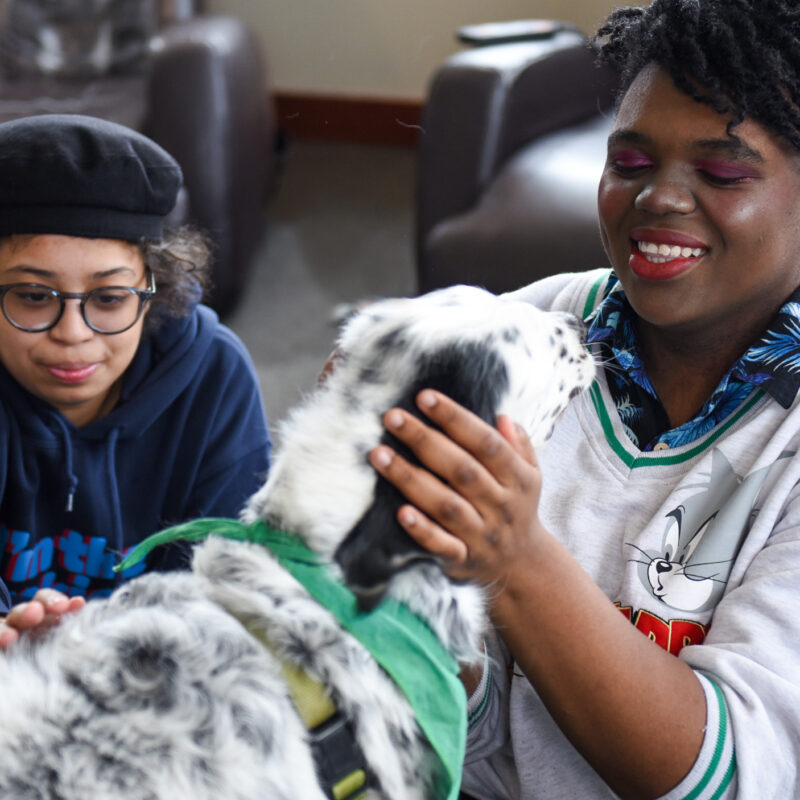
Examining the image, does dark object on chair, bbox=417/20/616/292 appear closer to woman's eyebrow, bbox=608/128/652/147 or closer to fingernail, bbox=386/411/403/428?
woman's eyebrow, bbox=608/128/652/147

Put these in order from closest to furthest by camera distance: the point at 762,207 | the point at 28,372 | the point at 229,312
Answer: the point at 762,207 < the point at 28,372 < the point at 229,312

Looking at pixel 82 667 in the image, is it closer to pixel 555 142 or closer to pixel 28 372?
pixel 28 372

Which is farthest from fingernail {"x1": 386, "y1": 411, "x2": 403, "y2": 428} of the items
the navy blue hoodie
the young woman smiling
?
the navy blue hoodie

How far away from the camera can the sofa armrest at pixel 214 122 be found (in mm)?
3834

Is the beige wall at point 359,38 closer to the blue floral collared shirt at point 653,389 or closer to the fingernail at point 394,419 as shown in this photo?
the blue floral collared shirt at point 653,389

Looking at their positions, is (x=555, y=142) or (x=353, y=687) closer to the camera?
(x=353, y=687)

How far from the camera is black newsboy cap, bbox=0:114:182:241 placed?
1.71 m

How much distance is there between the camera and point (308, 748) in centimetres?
124

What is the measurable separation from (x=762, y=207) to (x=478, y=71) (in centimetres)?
174

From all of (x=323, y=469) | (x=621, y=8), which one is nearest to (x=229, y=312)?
(x=621, y=8)

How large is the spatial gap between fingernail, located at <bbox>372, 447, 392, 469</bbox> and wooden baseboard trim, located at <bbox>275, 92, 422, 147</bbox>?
186 inches

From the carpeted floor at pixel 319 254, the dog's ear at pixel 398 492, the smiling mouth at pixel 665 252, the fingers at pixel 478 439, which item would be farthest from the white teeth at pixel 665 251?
the carpeted floor at pixel 319 254

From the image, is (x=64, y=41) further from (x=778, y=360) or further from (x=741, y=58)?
(x=778, y=360)

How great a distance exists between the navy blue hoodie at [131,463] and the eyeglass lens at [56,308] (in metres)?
0.15
